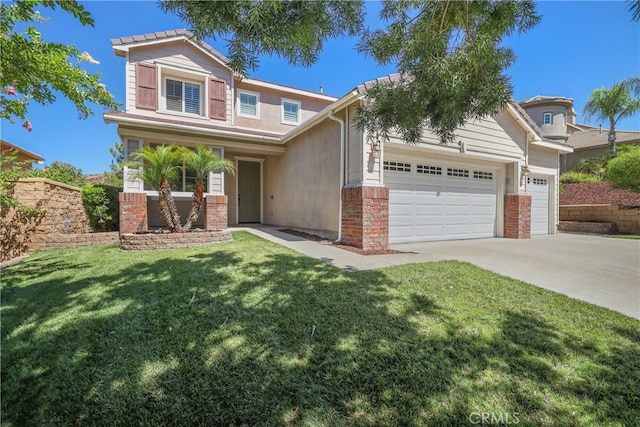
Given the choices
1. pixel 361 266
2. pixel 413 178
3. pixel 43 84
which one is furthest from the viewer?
pixel 413 178

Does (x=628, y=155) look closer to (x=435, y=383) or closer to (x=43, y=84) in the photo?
(x=435, y=383)

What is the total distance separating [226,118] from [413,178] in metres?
7.58

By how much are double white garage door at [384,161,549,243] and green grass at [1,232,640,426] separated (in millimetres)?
4015

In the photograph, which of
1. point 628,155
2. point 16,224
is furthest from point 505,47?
point 628,155

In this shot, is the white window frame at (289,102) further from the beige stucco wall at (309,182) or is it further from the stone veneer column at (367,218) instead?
the stone veneer column at (367,218)

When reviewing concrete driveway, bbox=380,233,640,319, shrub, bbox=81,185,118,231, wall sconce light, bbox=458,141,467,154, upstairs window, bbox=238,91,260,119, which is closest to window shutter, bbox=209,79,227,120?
upstairs window, bbox=238,91,260,119

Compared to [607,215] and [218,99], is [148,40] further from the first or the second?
[607,215]

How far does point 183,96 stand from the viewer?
10.8 meters

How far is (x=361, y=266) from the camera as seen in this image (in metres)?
5.14

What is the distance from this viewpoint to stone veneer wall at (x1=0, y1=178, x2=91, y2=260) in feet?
20.7

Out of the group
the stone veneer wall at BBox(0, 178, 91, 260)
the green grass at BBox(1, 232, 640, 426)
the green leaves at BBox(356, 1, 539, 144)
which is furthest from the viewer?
the stone veneer wall at BBox(0, 178, 91, 260)

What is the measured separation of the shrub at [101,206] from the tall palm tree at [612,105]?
91.2 feet

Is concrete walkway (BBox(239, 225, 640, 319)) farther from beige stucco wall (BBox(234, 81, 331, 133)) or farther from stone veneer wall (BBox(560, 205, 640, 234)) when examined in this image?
beige stucco wall (BBox(234, 81, 331, 133))

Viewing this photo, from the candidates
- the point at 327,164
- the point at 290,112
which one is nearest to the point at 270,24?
the point at 327,164
